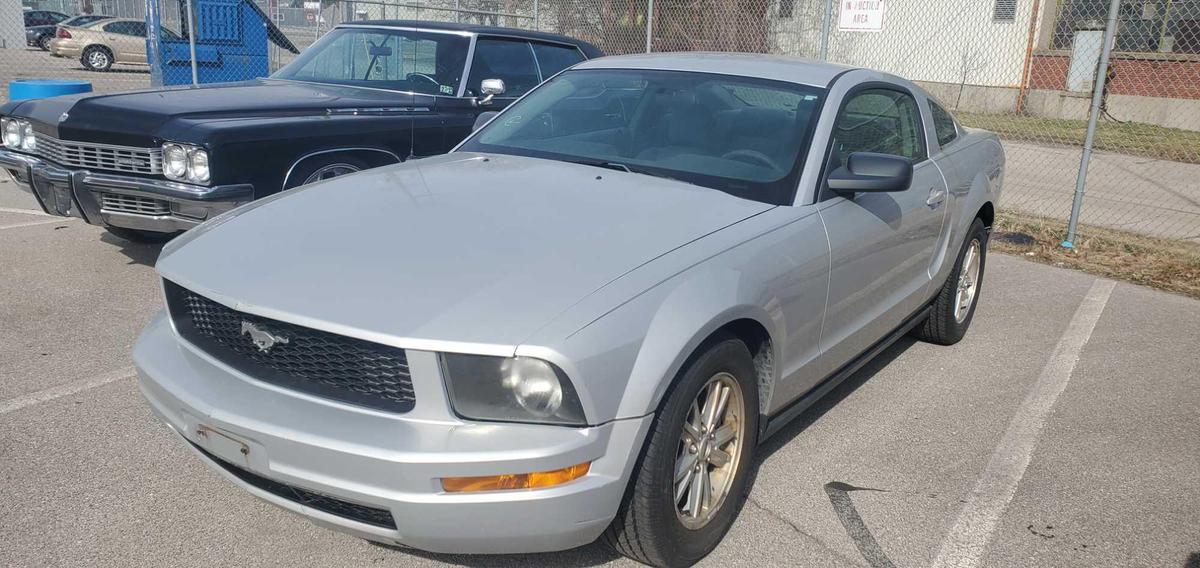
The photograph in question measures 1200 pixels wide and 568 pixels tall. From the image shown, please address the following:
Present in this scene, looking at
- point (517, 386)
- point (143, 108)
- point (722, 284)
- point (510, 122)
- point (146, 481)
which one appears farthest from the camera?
point (143, 108)

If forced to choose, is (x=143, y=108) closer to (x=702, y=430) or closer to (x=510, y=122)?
(x=510, y=122)

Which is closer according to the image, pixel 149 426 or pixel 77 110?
pixel 149 426

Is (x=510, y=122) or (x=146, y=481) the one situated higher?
(x=510, y=122)

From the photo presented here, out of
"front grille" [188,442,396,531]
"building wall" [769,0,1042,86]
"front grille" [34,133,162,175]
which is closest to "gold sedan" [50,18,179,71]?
"building wall" [769,0,1042,86]

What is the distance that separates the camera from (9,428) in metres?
3.88

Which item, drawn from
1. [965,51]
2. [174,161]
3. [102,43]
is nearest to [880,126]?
[174,161]

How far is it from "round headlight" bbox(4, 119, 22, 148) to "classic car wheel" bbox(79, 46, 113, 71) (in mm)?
21352

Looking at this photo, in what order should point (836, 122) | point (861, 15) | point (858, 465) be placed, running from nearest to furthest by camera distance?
1. point (858, 465)
2. point (836, 122)
3. point (861, 15)

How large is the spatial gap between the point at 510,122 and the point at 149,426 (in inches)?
80.4

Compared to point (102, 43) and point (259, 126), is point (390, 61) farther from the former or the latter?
point (102, 43)

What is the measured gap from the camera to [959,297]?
5594 mm

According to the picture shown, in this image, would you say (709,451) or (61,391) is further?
(61,391)

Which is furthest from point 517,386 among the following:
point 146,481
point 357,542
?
point 146,481

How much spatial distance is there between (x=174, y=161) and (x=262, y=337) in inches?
121
